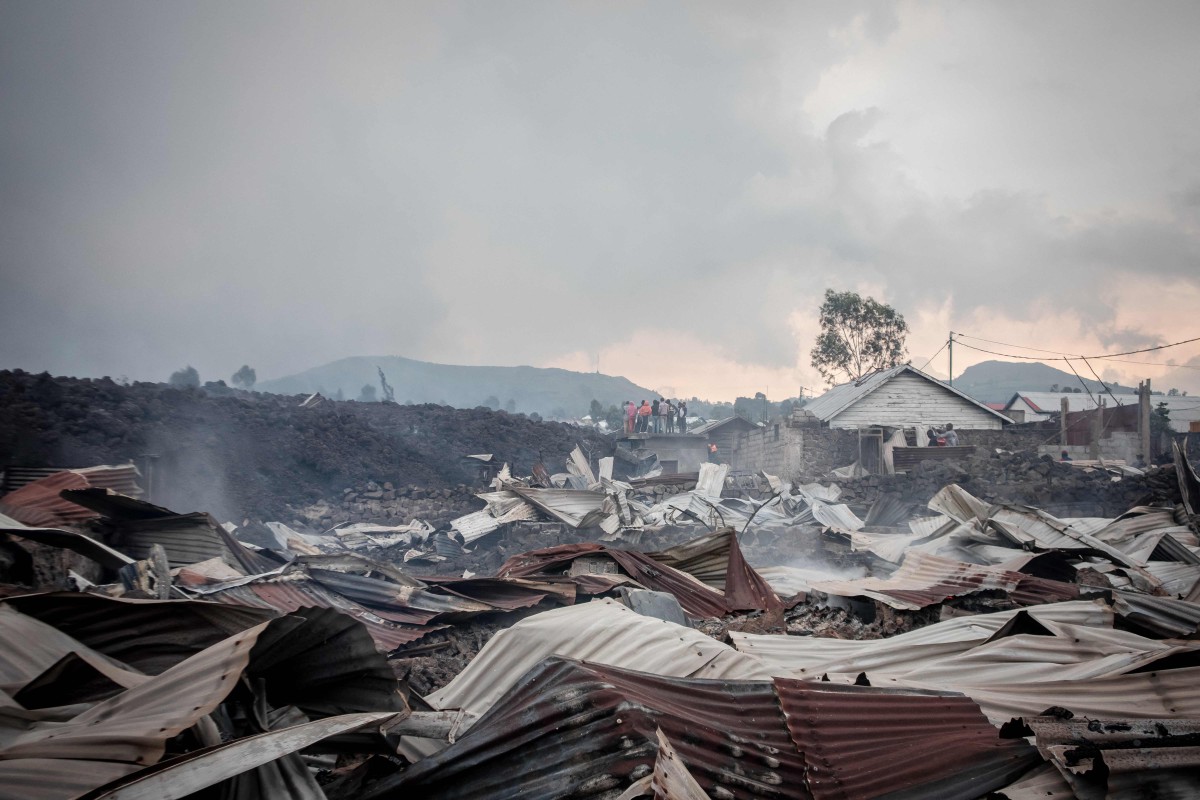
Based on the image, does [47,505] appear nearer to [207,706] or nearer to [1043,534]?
[207,706]

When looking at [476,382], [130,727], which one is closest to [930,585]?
[130,727]

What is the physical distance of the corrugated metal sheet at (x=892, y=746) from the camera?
201 centimetres

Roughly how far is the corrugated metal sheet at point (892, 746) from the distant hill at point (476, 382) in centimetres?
15096

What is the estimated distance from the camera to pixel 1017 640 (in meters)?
3.39

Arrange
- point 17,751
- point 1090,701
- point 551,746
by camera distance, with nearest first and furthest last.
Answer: point 17,751
point 551,746
point 1090,701

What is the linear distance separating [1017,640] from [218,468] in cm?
1599

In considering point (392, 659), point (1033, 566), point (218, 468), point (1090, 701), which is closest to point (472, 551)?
point (218, 468)

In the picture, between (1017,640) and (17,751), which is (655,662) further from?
(17,751)

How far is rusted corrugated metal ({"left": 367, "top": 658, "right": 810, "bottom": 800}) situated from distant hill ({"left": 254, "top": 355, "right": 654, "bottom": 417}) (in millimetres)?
151217

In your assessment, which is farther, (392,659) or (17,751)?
(392,659)

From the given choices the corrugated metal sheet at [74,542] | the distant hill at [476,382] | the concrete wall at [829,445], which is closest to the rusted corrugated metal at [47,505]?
the corrugated metal sheet at [74,542]

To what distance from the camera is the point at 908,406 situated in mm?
27344

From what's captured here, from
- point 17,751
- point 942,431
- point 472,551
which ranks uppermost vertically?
point 942,431

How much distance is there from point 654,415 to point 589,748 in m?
28.3
